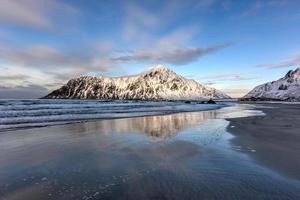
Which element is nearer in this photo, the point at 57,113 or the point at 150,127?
the point at 150,127

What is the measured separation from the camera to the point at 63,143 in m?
12.7

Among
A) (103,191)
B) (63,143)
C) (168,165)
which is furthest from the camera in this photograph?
(63,143)

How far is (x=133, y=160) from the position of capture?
9.14 metres

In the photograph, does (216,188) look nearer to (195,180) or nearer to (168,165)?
(195,180)

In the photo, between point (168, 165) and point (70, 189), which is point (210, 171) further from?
point (70, 189)

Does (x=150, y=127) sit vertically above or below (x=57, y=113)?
below

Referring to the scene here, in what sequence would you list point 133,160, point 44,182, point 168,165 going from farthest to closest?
point 133,160 → point 168,165 → point 44,182

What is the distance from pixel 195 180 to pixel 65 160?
179 inches

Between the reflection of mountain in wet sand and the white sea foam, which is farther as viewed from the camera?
the white sea foam

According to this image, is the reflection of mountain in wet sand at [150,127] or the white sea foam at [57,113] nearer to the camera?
the reflection of mountain in wet sand at [150,127]

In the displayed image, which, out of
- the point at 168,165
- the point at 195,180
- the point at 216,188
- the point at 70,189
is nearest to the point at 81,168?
the point at 70,189

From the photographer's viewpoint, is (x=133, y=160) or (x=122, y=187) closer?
(x=122, y=187)

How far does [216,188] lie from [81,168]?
3971 millimetres

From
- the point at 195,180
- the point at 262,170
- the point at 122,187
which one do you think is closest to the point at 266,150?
the point at 262,170
